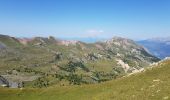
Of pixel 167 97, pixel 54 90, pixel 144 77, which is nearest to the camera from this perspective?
pixel 167 97

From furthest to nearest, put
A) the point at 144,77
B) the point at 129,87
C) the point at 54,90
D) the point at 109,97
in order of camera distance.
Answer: the point at 54,90 < the point at 144,77 < the point at 129,87 < the point at 109,97

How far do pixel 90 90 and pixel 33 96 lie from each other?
42.6 feet

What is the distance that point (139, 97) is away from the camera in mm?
37500

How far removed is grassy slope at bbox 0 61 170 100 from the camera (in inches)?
1553

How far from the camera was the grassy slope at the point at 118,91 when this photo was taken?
39438mm

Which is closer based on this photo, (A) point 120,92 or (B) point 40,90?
(A) point 120,92

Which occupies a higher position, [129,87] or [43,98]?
[129,87]

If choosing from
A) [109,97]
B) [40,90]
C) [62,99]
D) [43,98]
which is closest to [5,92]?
[40,90]

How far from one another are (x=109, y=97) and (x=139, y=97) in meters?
6.75

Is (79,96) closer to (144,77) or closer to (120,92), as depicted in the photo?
(120,92)

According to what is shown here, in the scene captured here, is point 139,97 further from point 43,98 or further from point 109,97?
point 43,98

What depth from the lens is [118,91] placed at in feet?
150

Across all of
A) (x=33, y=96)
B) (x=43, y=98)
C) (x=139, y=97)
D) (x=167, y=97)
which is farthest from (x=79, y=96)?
(x=167, y=97)

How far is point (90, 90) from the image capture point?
5534 cm
